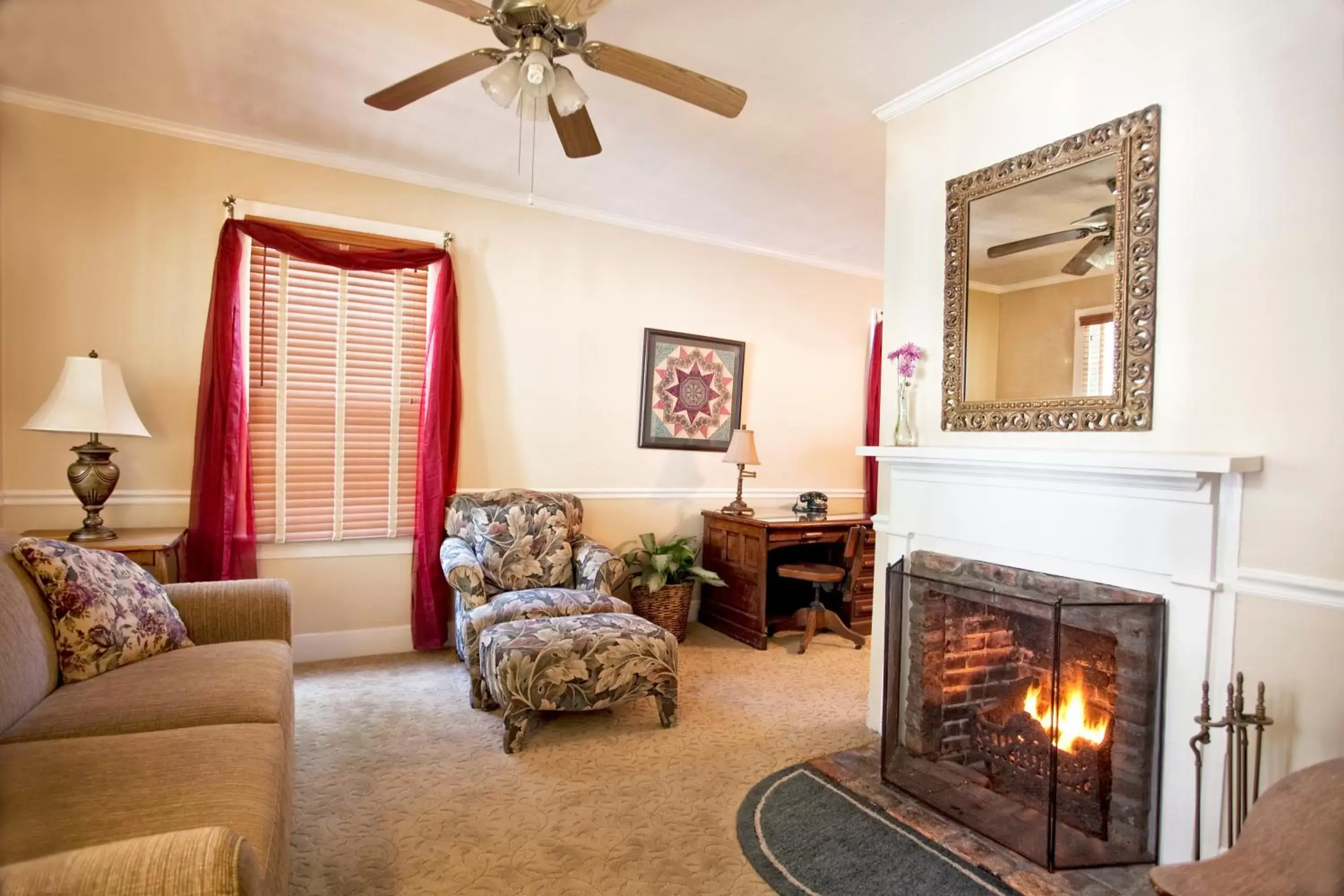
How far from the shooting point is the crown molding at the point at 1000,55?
2176mm

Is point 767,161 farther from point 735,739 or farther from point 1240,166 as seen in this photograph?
point 735,739

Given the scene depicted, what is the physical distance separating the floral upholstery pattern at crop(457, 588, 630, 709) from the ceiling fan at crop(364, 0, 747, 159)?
2.06 meters

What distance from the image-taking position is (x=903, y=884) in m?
1.90

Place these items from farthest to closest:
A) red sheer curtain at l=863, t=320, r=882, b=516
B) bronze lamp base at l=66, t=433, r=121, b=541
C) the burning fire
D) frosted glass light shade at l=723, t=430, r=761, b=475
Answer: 1. red sheer curtain at l=863, t=320, r=882, b=516
2. frosted glass light shade at l=723, t=430, r=761, b=475
3. bronze lamp base at l=66, t=433, r=121, b=541
4. the burning fire

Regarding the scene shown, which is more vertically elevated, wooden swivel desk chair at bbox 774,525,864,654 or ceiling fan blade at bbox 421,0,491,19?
ceiling fan blade at bbox 421,0,491,19

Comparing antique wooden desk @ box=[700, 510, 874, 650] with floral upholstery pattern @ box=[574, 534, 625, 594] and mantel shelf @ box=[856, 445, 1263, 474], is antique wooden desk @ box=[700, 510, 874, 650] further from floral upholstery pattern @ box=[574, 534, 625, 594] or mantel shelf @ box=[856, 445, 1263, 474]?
mantel shelf @ box=[856, 445, 1263, 474]

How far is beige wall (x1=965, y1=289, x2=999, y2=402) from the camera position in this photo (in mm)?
2492

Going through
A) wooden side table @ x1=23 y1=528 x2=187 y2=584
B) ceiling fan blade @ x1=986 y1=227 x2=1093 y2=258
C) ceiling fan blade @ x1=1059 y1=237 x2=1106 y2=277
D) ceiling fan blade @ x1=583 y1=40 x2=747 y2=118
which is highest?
ceiling fan blade @ x1=583 y1=40 x2=747 y2=118

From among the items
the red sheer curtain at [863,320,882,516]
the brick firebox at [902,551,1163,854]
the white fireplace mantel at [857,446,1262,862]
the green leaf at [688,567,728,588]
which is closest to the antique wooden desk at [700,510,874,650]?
the green leaf at [688,567,728,588]

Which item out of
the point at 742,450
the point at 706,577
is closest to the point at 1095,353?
the point at 742,450

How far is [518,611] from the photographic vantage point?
10.2 feet

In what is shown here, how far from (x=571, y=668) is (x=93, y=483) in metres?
2.17

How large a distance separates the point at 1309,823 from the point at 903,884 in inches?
40.6

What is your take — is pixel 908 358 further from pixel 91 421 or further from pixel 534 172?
pixel 91 421
